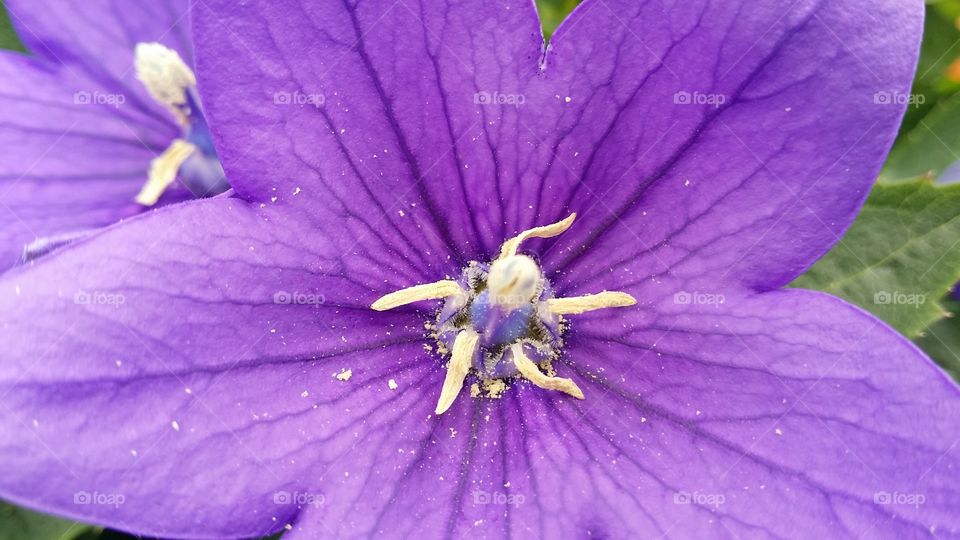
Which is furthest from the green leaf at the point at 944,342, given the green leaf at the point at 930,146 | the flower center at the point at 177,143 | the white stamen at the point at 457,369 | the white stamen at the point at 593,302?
the flower center at the point at 177,143

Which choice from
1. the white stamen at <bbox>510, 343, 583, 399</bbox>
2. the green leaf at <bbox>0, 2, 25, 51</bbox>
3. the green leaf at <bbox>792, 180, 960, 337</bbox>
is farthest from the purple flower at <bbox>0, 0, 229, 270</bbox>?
the green leaf at <bbox>792, 180, 960, 337</bbox>

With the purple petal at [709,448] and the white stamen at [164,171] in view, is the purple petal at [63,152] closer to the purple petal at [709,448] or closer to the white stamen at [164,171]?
the white stamen at [164,171]

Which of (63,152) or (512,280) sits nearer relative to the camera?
(512,280)

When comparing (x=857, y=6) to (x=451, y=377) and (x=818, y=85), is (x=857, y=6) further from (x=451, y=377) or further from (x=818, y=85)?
(x=451, y=377)

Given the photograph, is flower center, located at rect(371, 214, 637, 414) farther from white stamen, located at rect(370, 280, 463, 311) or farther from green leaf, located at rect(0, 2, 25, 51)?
green leaf, located at rect(0, 2, 25, 51)

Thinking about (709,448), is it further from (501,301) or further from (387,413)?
(387,413)

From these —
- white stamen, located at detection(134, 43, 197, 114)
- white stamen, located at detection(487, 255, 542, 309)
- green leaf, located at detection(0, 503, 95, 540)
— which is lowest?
green leaf, located at detection(0, 503, 95, 540)

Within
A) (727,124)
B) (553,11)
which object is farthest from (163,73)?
(727,124)

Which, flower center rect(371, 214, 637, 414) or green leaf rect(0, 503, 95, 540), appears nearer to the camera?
flower center rect(371, 214, 637, 414)
